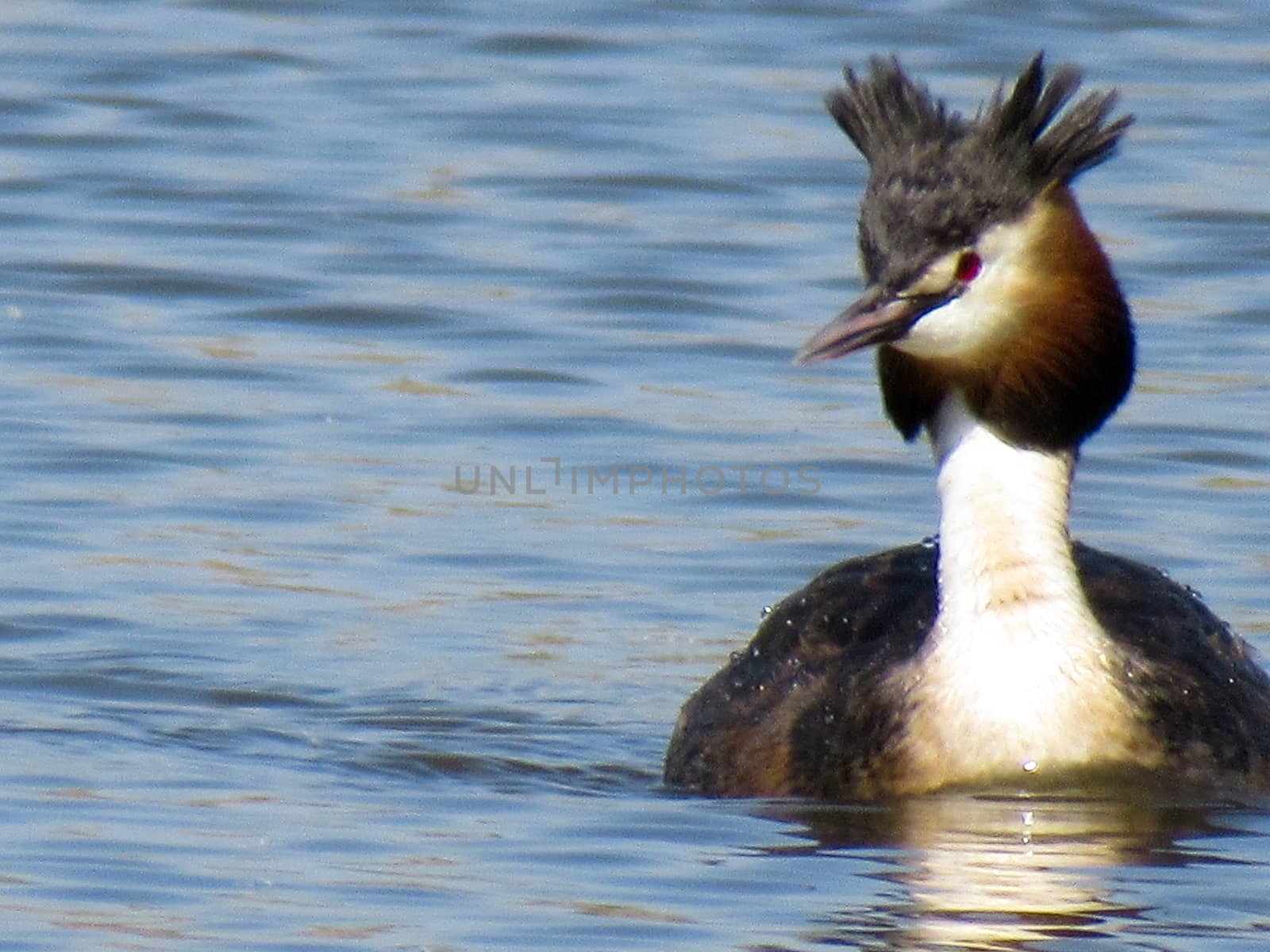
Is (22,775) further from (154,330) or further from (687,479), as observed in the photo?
(154,330)

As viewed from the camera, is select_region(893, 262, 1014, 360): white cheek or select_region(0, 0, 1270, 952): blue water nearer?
select_region(0, 0, 1270, 952): blue water

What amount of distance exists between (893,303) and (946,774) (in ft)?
3.60

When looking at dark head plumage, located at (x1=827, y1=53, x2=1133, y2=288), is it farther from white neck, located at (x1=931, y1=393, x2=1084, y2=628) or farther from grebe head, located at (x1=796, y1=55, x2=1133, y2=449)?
white neck, located at (x1=931, y1=393, x2=1084, y2=628)

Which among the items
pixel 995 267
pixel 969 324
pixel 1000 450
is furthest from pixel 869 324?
pixel 1000 450

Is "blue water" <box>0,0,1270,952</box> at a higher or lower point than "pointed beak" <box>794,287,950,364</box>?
lower

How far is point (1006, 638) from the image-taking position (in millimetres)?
7762

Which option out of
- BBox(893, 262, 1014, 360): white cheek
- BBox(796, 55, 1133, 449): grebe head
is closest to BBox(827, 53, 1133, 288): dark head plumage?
BBox(796, 55, 1133, 449): grebe head

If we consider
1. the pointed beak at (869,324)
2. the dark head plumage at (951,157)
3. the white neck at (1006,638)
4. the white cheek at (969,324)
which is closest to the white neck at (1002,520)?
the white neck at (1006,638)

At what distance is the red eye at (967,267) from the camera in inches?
302

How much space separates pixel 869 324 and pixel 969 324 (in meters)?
0.29

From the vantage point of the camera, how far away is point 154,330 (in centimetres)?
1305

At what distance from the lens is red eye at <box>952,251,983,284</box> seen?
25.2 feet

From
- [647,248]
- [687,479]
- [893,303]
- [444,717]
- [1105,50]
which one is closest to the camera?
[893,303]

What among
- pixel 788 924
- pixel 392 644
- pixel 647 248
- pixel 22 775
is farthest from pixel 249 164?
pixel 788 924
